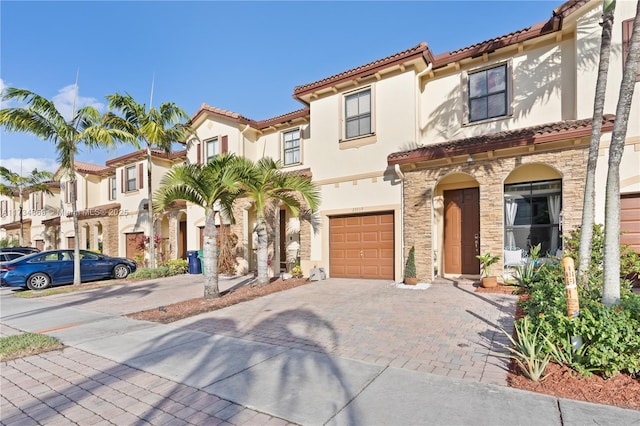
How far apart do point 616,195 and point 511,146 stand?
4.66 meters

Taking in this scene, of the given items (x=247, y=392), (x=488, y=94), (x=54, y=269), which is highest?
(x=488, y=94)

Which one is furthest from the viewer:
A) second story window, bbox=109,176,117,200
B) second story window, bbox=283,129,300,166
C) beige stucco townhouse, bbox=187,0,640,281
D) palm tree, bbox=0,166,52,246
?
palm tree, bbox=0,166,52,246

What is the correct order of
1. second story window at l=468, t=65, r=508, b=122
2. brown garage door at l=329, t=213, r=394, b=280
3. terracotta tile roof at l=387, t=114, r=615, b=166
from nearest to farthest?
terracotta tile roof at l=387, t=114, r=615, b=166, second story window at l=468, t=65, r=508, b=122, brown garage door at l=329, t=213, r=394, b=280

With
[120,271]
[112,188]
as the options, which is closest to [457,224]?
[120,271]

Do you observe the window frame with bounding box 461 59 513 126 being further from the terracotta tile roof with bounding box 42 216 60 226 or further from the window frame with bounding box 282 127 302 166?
the terracotta tile roof with bounding box 42 216 60 226

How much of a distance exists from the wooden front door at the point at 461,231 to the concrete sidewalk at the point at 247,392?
23.8 feet

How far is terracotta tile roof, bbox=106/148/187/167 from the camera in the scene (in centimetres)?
1905

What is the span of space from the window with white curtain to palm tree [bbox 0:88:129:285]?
47.3ft

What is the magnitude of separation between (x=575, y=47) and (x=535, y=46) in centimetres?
103

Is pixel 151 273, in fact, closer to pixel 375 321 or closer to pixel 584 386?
pixel 375 321

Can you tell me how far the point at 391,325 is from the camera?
620 cm

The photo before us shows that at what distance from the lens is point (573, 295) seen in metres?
4.15

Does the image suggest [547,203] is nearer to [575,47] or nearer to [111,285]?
[575,47]

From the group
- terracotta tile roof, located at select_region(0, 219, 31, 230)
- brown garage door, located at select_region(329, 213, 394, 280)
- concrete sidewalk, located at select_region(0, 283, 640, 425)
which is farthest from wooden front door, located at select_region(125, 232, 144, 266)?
terracotta tile roof, located at select_region(0, 219, 31, 230)
